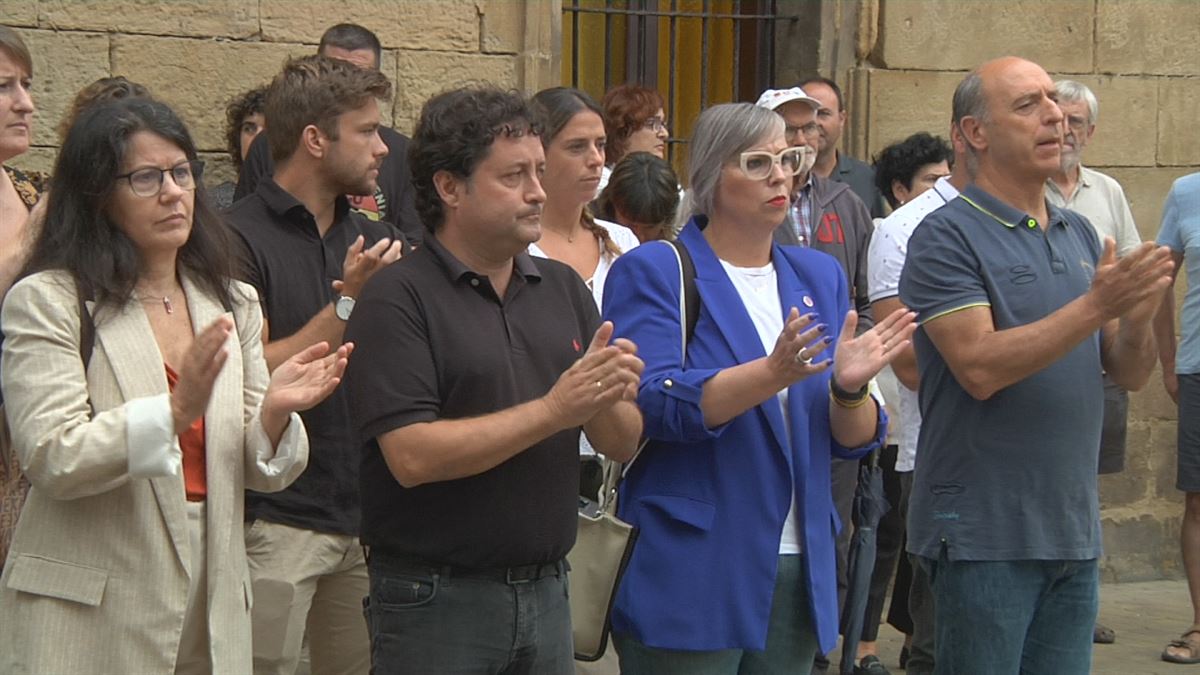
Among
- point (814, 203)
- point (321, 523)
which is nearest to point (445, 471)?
point (321, 523)

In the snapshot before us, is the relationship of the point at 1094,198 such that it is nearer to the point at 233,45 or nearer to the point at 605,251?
the point at 605,251

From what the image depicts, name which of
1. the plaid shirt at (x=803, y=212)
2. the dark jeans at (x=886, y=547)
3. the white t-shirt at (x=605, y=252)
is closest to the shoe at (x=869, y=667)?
the dark jeans at (x=886, y=547)

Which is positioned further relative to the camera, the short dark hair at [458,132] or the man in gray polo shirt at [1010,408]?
the man in gray polo shirt at [1010,408]

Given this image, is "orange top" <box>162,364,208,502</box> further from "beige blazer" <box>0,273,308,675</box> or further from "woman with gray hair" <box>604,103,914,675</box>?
"woman with gray hair" <box>604,103,914,675</box>

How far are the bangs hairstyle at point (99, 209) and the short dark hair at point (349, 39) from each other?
293 centimetres

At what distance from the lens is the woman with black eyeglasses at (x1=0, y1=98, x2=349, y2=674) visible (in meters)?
3.40

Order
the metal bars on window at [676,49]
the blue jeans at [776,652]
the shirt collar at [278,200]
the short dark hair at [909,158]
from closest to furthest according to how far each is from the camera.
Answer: the blue jeans at [776,652] < the shirt collar at [278,200] < the short dark hair at [909,158] < the metal bars on window at [676,49]

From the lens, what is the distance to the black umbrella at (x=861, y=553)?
15.0 feet

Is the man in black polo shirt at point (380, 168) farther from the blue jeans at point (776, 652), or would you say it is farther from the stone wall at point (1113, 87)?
the stone wall at point (1113, 87)

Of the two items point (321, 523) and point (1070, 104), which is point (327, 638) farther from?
point (1070, 104)

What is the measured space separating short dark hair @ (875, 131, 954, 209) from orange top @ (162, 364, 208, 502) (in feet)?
15.1

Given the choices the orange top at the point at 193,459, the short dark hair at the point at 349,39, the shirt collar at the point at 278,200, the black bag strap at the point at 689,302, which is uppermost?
the short dark hair at the point at 349,39

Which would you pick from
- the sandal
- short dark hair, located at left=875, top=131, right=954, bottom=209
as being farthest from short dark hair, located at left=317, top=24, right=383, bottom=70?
the sandal

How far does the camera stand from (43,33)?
22.2 feet
